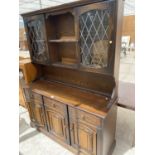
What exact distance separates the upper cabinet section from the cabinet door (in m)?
0.68

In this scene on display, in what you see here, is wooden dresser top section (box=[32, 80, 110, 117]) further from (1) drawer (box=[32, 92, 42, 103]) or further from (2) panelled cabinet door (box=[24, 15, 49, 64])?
(2) panelled cabinet door (box=[24, 15, 49, 64])

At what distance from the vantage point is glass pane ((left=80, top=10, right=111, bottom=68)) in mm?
1223

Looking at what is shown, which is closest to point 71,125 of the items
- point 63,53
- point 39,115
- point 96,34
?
point 39,115

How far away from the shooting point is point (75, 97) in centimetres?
166

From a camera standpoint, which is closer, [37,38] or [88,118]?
[88,118]

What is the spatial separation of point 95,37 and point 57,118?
1.16 meters

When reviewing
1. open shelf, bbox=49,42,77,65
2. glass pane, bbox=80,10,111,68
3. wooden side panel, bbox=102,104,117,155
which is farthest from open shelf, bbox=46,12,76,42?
wooden side panel, bbox=102,104,117,155

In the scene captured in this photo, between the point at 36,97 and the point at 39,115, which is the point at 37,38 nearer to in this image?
the point at 36,97

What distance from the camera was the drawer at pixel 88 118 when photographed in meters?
1.33

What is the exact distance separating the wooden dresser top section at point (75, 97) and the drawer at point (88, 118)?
49 millimetres

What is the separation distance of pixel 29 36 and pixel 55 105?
1.13 m

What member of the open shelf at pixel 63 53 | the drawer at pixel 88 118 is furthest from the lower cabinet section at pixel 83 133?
the open shelf at pixel 63 53
